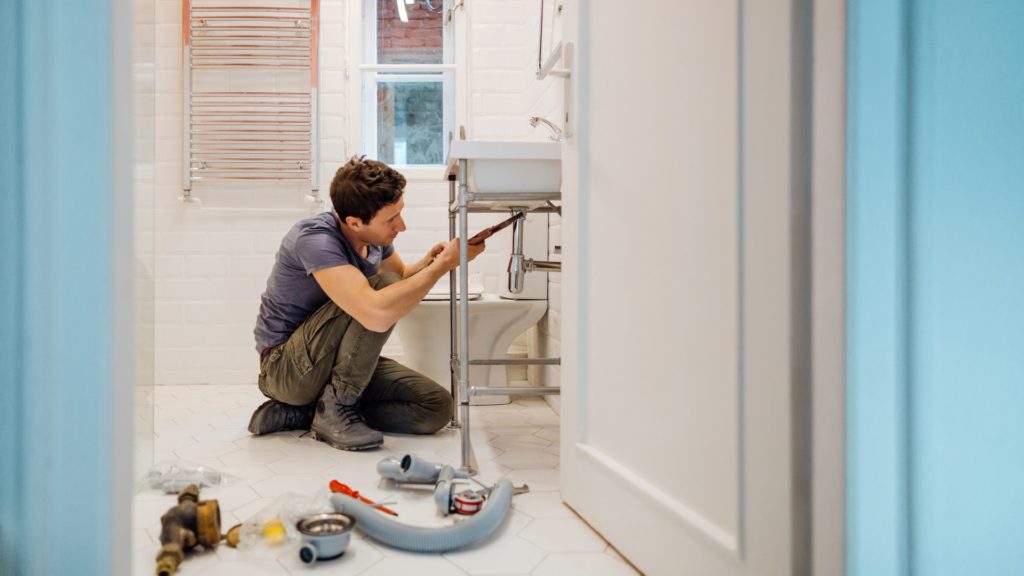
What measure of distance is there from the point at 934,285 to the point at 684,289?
1.16 ft

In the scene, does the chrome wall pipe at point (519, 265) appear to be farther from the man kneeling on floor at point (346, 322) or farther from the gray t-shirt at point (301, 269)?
the gray t-shirt at point (301, 269)

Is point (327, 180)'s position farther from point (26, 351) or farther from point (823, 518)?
point (823, 518)

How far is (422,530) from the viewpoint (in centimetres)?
115

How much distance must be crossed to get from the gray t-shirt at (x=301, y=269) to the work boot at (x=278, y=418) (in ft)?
0.64

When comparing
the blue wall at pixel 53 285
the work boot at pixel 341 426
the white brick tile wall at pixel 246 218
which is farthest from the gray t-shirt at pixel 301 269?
the blue wall at pixel 53 285

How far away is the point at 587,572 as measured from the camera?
42.2 inches

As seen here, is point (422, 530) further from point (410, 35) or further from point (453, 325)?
point (410, 35)

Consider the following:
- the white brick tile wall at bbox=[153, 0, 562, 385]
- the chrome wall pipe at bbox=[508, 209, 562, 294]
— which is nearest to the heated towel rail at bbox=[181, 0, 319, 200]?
the white brick tile wall at bbox=[153, 0, 562, 385]

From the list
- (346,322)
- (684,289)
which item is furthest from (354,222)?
(684,289)

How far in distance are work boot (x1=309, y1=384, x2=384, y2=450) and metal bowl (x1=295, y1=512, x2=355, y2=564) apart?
0.68 m

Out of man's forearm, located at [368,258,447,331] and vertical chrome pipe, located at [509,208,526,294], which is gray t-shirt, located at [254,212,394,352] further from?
vertical chrome pipe, located at [509,208,526,294]

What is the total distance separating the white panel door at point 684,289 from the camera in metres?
0.69

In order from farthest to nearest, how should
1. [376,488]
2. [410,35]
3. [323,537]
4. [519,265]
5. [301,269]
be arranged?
[410,35] < [301,269] < [519,265] < [376,488] < [323,537]

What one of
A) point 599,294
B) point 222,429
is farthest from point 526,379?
point 599,294
